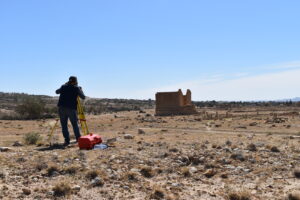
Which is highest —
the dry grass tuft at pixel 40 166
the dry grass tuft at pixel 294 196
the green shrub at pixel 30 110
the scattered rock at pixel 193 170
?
the green shrub at pixel 30 110

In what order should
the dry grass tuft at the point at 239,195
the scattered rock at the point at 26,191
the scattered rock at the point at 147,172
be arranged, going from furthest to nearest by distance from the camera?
1. the scattered rock at the point at 147,172
2. the dry grass tuft at the point at 239,195
3. the scattered rock at the point at 26,191

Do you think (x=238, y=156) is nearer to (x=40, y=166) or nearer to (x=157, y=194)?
(x=157, y=194)

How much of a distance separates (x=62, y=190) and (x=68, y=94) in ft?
21.4

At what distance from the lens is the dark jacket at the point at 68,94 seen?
46.0 feet

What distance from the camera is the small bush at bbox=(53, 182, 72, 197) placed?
8008 millimetres

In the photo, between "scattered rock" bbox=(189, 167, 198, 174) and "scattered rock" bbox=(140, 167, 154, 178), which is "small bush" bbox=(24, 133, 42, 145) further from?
"scattered rock" bbox=(189, 167, 198, 174)

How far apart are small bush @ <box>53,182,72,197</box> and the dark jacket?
20.3 ft

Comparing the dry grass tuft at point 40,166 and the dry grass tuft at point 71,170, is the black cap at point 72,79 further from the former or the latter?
the dry grass tuft at point 71,170

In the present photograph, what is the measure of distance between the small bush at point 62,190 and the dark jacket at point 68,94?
6.18 m

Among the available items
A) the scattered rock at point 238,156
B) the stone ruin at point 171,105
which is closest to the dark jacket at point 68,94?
the scattered rock at point 238,156

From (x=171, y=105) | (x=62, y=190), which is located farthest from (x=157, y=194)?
(x=171, y=105)

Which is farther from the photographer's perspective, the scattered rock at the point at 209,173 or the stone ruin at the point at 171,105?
the stone ruin at the point at 171,105

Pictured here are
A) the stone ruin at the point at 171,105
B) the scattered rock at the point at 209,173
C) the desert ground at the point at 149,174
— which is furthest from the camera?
the stone ruin at the point at 171,105

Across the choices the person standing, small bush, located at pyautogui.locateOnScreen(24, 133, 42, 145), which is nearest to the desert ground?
the person standing
